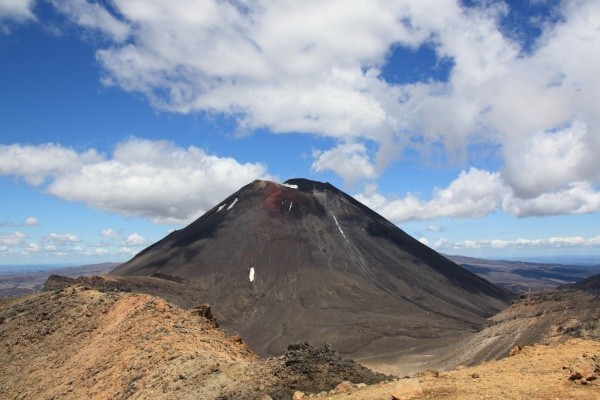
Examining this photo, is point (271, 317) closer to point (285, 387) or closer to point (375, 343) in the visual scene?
point (375, 343)

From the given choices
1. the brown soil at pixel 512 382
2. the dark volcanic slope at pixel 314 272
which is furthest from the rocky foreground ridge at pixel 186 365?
the dark volcanic slope at pixel 314 272

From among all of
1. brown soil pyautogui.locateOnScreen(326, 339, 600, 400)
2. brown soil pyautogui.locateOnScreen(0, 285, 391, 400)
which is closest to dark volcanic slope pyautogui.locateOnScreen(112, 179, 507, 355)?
brown soil pyautogui.locateOnScreen(0, 285, 391, 400)

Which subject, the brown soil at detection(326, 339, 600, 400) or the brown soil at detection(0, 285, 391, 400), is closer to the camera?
the brown soil at detection(326, 339, 600, 400)

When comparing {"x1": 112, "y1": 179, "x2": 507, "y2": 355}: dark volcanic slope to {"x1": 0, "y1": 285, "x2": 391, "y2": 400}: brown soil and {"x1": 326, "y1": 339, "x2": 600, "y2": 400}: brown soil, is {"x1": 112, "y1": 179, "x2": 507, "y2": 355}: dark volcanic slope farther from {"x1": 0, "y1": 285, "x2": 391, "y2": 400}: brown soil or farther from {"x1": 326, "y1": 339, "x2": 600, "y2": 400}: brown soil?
{"x1": 326, "y1": 339, "x2": 600, "y2": 400}: brown soil

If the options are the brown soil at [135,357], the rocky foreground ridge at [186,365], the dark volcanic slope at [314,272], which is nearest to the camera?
the rocky foreground ridge at [186,365]

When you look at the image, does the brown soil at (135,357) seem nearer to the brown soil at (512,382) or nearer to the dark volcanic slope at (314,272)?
the brown soil at (512,382)

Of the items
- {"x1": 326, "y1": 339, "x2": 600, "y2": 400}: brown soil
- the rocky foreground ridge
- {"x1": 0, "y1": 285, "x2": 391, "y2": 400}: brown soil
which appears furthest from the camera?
{"x1": 0, "y1": 285, "x2": 391, "y2": 400}: brown soil

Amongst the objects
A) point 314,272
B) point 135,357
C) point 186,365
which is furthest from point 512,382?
point 314,272

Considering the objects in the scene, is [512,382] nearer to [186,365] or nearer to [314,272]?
[186,365]

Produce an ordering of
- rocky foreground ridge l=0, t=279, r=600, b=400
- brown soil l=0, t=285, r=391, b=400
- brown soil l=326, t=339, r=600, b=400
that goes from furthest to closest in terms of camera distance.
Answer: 1. brown soil l=0, t=285, r=391, b=400
2. rocky foreground ridge l=0, t=279, r=600, b=400
3. brown soil l=326, t=339, r=600, b=400

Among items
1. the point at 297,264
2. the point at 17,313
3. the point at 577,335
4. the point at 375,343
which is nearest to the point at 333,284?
the point at 297,264
